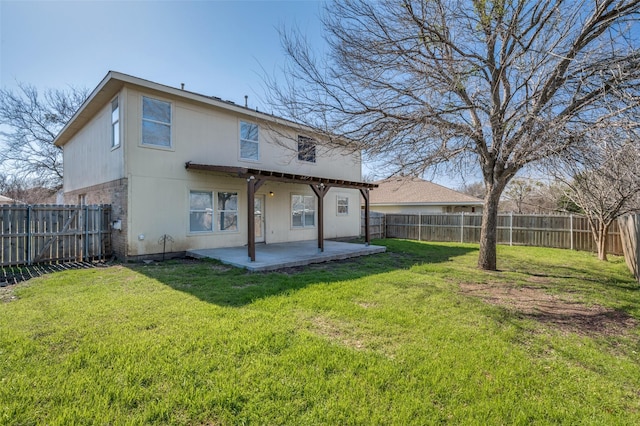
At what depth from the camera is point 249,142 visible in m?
11.3

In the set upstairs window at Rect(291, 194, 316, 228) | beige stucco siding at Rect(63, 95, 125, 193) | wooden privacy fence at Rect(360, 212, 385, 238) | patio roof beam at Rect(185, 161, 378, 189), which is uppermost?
beige stucco siding at Rect(63, 95, 125, 193)

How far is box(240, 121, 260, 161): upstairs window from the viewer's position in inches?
437

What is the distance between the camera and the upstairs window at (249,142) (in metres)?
11.1

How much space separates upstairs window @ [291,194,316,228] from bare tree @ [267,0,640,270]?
5.96 meters

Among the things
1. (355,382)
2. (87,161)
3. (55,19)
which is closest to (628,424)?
(355,382)

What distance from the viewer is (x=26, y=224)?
818 cm

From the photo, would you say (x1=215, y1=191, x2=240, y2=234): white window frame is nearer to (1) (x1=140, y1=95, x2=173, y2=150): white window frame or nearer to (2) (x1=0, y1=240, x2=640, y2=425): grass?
(1) (x1=140, y1=95, x2=173, y2=150): white window frame

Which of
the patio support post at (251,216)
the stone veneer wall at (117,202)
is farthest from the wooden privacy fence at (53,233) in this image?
the patio support post at (251,216)

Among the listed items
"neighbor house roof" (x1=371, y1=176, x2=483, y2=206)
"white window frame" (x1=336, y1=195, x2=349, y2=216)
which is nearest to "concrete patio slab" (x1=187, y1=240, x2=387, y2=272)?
"white window frame" (x1=336, y1=195, x2=349, y2=216)

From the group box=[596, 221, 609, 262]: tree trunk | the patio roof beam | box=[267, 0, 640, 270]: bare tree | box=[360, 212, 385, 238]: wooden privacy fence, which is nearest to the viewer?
box=[267, 0, 640, 270]: bare tree

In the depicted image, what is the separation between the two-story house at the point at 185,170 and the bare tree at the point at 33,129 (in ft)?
33.6

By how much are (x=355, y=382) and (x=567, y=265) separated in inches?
389

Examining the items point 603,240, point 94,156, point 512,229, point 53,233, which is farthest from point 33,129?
point 603,240

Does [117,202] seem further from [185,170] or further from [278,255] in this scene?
[278,255]
